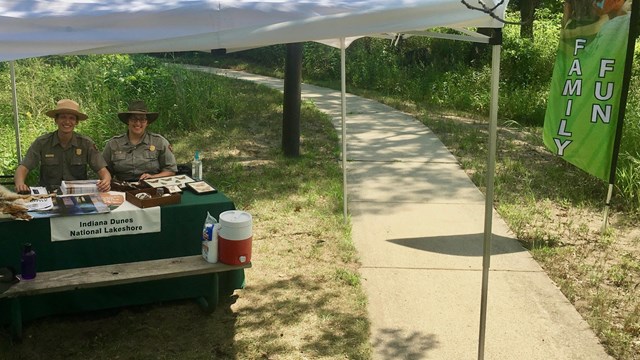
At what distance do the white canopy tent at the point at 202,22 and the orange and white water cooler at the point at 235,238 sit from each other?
111 centimetres

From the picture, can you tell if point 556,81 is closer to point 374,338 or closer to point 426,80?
point 374,338

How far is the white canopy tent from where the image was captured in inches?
124

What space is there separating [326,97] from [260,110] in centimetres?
325

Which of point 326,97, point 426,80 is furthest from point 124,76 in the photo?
point 426,80

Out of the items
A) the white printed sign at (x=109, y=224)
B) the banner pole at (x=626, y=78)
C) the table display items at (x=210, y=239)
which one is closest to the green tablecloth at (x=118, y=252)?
the white printed sign at (x=109, y=224)

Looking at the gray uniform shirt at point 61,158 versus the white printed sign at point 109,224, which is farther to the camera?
the gray uniform shirt at point 61,158

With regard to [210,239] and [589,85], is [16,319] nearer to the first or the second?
[210,239]

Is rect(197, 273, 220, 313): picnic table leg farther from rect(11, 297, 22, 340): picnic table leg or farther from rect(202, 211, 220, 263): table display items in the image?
rect(11, 297, 22, 340): picnic table leg

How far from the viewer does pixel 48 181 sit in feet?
16.5

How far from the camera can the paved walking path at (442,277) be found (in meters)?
4.16

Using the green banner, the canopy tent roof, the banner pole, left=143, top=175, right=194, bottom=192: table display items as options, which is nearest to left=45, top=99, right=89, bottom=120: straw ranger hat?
left=143, top=175, right=194, bottom=192: table display items

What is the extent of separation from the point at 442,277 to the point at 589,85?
2530 millimetres

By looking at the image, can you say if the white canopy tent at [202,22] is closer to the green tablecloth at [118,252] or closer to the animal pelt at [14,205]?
the animal pelt at [14,205]

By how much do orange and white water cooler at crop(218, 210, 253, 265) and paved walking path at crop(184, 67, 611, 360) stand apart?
1054 mm
